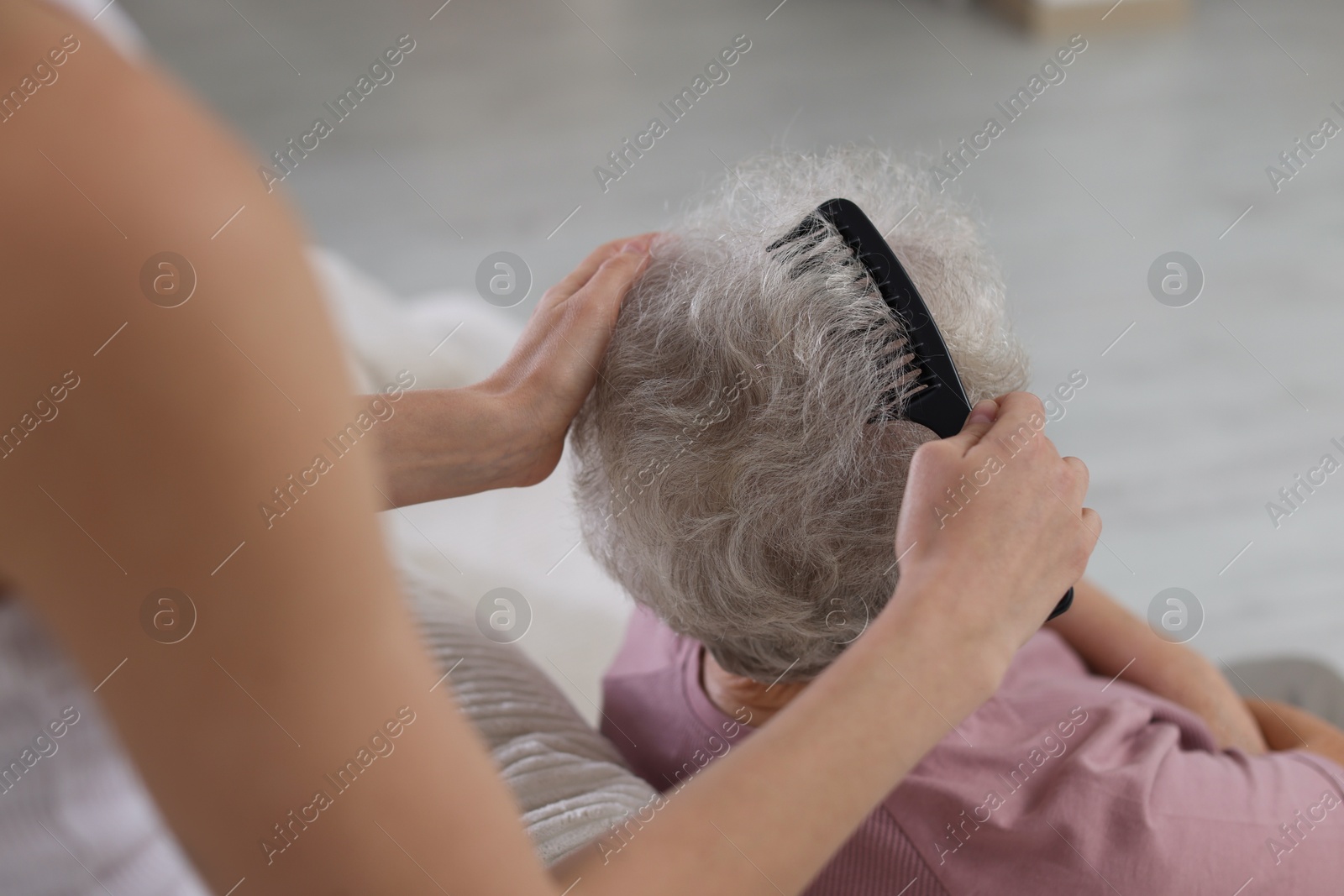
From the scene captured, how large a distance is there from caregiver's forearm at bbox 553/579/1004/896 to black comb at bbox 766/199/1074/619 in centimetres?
19

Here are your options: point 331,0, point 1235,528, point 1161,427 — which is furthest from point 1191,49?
point 331,0

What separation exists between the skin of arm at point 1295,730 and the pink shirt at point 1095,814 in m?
0.28

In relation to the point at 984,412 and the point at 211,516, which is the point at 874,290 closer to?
the point at 984,412

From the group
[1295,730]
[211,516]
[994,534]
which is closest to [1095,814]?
[994,534]

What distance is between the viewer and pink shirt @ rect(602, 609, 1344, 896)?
2.81 ft

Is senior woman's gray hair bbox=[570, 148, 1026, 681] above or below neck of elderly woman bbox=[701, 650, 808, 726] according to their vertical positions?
above

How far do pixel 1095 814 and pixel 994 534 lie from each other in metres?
0.32

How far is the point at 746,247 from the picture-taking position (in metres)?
0.97

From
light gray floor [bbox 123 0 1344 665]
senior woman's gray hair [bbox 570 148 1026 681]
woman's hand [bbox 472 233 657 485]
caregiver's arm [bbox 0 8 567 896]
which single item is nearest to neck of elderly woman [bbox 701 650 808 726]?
senior woman's gray hair [bbox 570 148 1026 681]

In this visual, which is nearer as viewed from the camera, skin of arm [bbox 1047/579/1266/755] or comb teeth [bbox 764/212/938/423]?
comb teeth [bbox 764/212/938/423]

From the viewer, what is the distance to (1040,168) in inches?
145

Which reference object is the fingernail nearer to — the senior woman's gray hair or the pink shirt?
the senior woman's gray hair

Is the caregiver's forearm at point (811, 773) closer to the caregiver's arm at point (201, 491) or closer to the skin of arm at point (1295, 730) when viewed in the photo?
the caregiver's arm at point (201, 491)

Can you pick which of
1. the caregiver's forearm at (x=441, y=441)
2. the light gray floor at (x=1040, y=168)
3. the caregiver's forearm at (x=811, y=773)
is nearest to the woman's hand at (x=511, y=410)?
the caregiver's forearm at (x=441, y=441)
